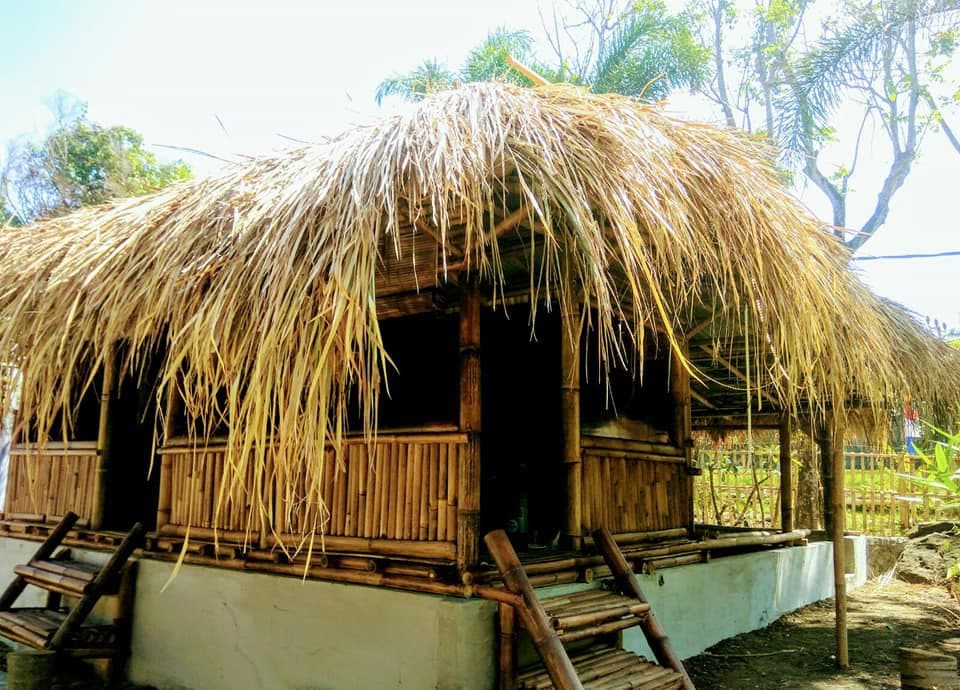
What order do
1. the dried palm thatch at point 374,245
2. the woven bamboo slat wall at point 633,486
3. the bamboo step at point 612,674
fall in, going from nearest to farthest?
the dried palm thatch at point 374,245, the bamboo step at point 612,674, the woven bamboo slat wall at point 633,486

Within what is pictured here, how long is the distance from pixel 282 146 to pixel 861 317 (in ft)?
10.6

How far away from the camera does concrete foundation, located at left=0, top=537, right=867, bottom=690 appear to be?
10.3 feet

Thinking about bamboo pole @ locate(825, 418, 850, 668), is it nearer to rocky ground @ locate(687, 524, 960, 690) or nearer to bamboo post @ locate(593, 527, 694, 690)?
rocky ground @ locate(687, 524, 960, 690)

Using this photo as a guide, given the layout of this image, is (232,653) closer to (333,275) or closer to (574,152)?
(333,275)

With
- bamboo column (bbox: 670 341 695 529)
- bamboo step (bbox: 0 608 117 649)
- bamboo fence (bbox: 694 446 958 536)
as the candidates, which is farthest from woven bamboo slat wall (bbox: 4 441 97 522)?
bamboo fence (bbox: 694 446 958 536)

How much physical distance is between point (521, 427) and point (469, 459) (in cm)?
188

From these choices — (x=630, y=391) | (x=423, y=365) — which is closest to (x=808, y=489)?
(x=630, y=391)

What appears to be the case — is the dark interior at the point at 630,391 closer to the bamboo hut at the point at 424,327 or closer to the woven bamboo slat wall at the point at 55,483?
the bamboo hut at the point at 424,327

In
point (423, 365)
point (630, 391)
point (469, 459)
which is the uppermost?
point (423, 365)

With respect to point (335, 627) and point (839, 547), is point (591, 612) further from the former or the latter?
point (839, 547)

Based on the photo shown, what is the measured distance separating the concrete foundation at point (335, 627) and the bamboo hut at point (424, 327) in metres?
0.13

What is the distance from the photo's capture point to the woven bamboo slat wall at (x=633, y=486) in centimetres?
411

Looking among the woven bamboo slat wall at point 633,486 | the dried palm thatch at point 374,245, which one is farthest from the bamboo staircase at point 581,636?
the dried palm thatch at point 374,245

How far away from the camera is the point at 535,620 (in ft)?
9.75
